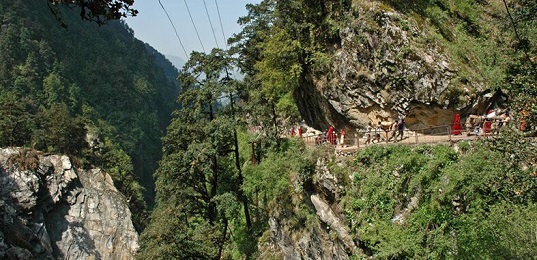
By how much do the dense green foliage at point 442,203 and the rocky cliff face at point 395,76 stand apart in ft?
10.2

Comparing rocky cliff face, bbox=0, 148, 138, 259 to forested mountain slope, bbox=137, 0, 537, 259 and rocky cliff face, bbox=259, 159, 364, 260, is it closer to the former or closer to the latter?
forested mountain slope, bbox=137, 0, 537, 259

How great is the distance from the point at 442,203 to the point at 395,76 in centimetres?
602

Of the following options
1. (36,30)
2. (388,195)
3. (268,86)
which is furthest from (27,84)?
(388,195)

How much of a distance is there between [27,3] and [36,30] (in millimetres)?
9251

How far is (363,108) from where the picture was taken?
1847cm

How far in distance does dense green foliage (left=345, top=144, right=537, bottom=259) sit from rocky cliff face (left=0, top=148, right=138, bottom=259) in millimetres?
26043

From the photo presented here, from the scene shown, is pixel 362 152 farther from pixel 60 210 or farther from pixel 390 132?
pixel 60 210

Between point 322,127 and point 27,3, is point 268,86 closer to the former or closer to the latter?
point 322,127

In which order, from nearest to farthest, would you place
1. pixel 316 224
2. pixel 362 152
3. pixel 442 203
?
pixel 442 203
pixel 362 152
pixel 316 224

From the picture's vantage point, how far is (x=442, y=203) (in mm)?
12828

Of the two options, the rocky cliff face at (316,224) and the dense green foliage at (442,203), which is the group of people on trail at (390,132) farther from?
the rocky cliff face at (316,224)

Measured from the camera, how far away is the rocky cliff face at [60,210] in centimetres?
3334

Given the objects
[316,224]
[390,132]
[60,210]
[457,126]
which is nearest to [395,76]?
[390,132]

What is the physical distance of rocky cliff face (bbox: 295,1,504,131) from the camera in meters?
16.4
